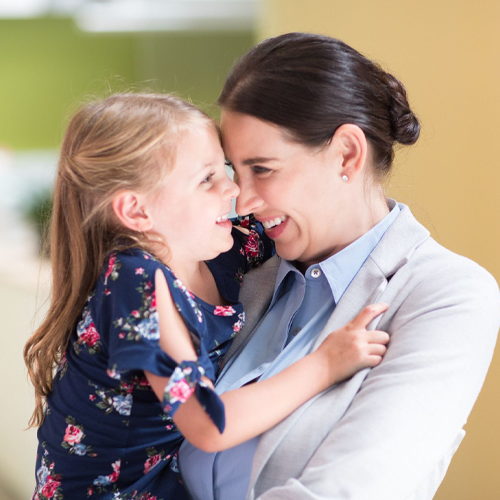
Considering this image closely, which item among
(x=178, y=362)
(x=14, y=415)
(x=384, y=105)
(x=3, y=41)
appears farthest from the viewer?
(x=3, y=41)

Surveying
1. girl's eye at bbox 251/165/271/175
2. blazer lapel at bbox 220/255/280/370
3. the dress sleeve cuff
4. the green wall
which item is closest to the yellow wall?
blazer lapel at bbox 220/255/280/370

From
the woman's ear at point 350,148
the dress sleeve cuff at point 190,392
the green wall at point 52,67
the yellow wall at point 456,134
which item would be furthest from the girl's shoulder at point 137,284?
the green wall at point 52,67

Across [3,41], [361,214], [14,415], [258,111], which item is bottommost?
[14,415]

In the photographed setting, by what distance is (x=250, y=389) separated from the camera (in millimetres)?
1307

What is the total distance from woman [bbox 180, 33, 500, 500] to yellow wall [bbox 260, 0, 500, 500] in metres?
0.50

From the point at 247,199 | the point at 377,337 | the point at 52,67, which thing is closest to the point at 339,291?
the point at 377,337

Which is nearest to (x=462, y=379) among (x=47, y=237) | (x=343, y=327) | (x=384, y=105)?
(x=343, y=327)

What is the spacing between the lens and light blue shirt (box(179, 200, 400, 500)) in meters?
1.42

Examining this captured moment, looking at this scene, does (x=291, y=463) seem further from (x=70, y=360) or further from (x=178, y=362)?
(x=70, y=360)

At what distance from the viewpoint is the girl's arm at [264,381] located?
1268mm

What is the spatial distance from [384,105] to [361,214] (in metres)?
0.25

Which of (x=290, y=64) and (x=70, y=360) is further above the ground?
→ (x=290, y=64)

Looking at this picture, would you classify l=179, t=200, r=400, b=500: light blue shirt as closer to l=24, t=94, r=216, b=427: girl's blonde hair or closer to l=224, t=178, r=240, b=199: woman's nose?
l=224, t=178, r=240, b=199: woman's nose

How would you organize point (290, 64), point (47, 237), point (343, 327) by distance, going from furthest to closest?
point (47, 237) → point (290, 64) → point (343, 327)
